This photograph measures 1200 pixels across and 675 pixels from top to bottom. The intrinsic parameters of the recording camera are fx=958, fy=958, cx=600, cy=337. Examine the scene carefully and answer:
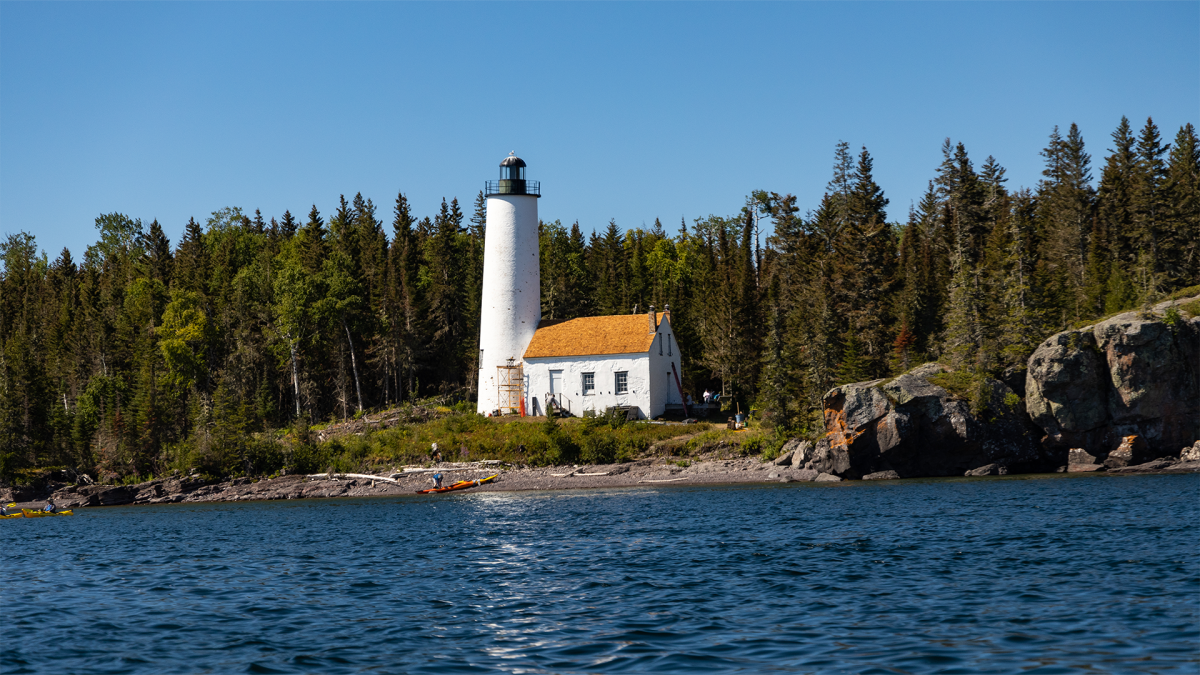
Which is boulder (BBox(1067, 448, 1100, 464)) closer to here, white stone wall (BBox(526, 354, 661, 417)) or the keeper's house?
the keeper's house

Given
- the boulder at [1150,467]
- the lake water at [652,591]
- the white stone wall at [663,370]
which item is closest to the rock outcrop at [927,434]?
the boulder at [1150,467]

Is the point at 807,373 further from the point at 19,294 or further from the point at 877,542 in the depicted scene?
the point at 19,294

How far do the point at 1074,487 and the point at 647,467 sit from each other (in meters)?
19.9

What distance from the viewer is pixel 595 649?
1311 centimetres

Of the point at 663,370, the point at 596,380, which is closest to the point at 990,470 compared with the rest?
the point at 663,370

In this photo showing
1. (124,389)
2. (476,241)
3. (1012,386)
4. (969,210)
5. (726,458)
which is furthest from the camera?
(476,241)

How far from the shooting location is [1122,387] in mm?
41750

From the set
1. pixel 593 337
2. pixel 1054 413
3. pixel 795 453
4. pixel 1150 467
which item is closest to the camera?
A: pixel 1150 467

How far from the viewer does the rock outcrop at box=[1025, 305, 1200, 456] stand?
41.7 metres

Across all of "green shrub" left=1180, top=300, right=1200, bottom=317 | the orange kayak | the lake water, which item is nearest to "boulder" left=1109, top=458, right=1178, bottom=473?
"green shrub" left=1180, top=300, right=1200, bottom=317

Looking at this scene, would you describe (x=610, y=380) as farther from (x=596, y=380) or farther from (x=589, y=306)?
(x=589, y=306)

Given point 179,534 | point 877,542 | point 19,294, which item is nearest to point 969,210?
point 877,542

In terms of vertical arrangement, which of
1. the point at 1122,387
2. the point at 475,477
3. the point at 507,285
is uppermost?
the point at 507,285

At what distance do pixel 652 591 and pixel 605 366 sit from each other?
37564mm
